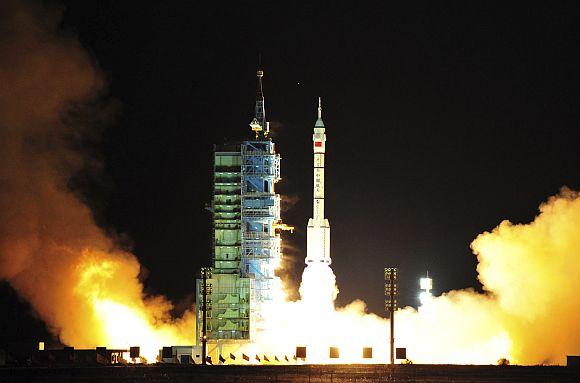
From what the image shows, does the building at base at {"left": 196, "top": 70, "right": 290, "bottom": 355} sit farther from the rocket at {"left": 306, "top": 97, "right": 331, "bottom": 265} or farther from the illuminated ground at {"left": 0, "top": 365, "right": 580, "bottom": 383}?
the illuminated ground at {"left": 0, "top": 365, "right": 580, "bottom": 383}

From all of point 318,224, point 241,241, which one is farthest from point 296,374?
point 318,224

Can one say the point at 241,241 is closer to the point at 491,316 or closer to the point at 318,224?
the point at 318,224

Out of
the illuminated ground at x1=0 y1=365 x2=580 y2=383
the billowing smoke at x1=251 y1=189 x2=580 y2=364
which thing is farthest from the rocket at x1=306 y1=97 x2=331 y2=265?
the illuminated ground at x1=0 y1=365 x2=580 y2=383

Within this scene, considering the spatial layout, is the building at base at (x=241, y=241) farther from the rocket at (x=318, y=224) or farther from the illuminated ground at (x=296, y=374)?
the illuminated ground at (x=296, y=374)

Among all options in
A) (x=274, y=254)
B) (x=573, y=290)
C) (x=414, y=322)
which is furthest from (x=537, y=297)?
(x=274, y=254)

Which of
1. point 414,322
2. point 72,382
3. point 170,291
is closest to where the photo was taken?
point 72,382

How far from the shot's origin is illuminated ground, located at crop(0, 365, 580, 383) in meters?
71.4

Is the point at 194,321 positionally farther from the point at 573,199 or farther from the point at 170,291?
the point at 573,199

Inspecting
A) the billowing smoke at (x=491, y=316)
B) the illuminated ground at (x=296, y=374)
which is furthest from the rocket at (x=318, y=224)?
the illuminated ground at (x=296, y=374)

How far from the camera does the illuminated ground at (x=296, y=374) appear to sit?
71375 mm

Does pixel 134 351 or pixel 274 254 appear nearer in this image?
pixel 134 351

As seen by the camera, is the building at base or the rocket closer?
the building at base

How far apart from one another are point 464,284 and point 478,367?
34750 mm

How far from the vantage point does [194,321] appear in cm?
9788
